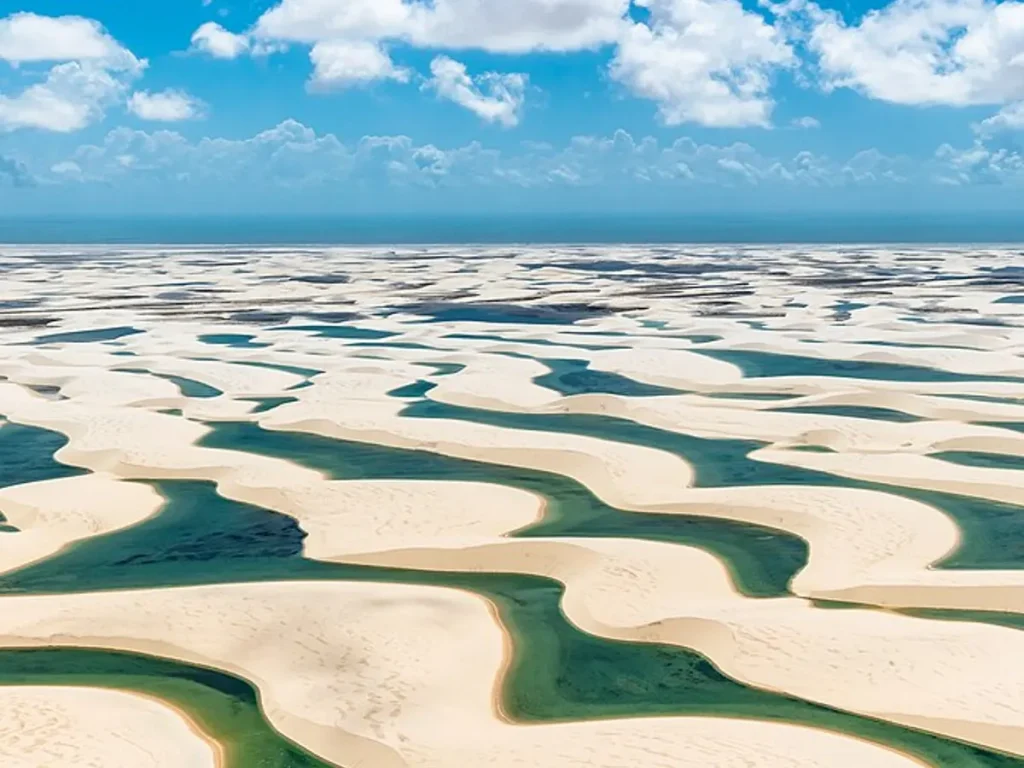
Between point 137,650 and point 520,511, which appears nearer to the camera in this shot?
point 137,650

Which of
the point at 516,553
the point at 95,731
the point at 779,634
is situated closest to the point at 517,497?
the point at 516,553

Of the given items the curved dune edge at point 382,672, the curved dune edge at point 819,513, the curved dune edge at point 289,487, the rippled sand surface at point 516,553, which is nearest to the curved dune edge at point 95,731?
the rippled sand surface at point 516,553

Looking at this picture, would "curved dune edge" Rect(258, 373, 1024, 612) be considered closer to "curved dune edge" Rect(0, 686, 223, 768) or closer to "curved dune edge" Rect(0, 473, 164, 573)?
"curved dune edge" Rect(0, 473, 164, 573)

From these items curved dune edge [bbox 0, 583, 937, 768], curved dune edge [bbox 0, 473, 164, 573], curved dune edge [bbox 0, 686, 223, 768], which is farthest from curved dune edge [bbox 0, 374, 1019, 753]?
curved dune edge [bbox 0, 686, 223, 768]

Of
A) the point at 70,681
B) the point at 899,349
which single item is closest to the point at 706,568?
the point at 70,681

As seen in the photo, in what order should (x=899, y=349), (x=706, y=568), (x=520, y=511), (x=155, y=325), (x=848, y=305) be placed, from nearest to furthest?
(x=706, y=568) < (x=520, y=511) < (x=899, y=349) < (x=155, y=325) < (x=848, y=305)

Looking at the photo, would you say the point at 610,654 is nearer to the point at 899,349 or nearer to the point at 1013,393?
the point at 1013,393

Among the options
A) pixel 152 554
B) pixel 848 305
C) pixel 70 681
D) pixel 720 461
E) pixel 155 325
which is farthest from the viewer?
pixel 848 305
